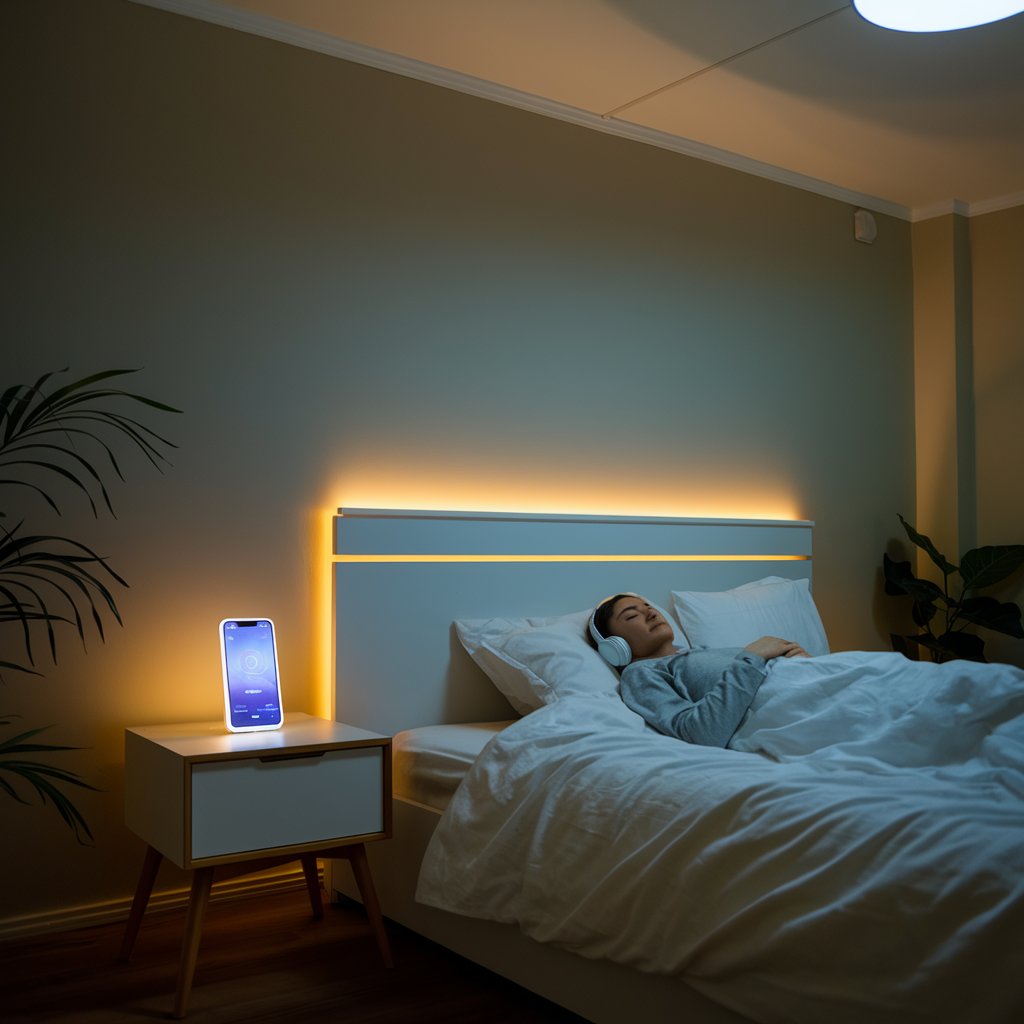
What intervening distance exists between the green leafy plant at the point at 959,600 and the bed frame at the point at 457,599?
39.0 inches

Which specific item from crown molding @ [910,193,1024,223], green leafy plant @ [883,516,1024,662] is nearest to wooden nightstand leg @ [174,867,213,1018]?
green leafy plant @ [883,516,1024,662]

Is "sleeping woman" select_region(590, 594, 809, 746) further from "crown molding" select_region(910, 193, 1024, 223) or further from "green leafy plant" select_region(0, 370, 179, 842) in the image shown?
"crown molding" select_region(910, 193, 1024, 223)

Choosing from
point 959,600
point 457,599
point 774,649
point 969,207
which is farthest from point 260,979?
point 969,207

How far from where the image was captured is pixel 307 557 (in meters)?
3.05

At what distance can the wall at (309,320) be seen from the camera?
273 cm

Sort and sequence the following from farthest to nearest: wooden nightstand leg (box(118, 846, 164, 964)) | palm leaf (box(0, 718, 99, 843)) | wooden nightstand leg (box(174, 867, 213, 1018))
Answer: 1. wooden nightstand leg (box(118, 846, 164, 964))
2. wooden nightstand leg (box(174, 867, 213, 1018))
3. palm leaf (box(0, 718, 99, 843))

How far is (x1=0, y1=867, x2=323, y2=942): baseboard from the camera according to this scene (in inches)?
104

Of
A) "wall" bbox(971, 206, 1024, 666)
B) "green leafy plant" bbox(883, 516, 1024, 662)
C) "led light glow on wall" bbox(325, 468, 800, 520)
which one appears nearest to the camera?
"led light glow on wall" bbox(325, 468, 800, 520)

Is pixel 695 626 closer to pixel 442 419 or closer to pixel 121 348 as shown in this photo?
pixel 442 419

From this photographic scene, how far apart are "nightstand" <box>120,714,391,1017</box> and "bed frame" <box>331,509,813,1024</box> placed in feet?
0.65

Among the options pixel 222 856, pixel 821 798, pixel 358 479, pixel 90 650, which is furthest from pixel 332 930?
pixel 821 798

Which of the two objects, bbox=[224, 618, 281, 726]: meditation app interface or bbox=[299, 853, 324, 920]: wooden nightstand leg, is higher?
bbox=[224, 618, 281, 726]: meditation app interface

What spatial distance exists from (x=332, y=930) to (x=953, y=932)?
1.70 metres

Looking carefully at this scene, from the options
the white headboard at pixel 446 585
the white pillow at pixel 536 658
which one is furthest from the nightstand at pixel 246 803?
the white pillow at pixel 536 658
